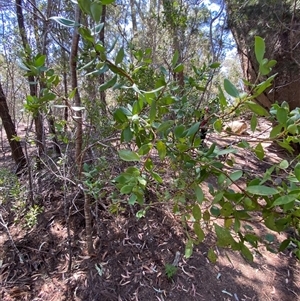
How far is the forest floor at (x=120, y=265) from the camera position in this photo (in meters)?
1.41

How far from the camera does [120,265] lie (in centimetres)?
154

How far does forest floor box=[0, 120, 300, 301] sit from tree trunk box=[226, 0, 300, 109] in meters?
3.12

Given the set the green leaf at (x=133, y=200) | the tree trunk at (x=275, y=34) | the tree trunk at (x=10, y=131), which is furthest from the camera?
the tree trunk at (x=275, y=34)

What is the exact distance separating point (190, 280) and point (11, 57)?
303cm

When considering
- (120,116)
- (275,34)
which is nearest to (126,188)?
(120,116)

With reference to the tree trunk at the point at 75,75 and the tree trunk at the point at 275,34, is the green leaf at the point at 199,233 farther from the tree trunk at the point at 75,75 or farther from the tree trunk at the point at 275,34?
the tree trunk at the point at 275,34

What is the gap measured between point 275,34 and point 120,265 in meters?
4.47

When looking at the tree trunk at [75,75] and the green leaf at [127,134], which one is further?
the tree trunk at [75,75]

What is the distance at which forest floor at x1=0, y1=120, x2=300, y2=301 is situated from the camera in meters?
1.41

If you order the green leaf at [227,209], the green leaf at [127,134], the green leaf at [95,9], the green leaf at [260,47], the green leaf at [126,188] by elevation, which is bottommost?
the green leaf at [227,209]

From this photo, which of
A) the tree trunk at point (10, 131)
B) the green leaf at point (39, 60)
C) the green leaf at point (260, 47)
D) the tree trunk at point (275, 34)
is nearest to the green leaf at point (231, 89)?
the green leaf at point (260, 47)

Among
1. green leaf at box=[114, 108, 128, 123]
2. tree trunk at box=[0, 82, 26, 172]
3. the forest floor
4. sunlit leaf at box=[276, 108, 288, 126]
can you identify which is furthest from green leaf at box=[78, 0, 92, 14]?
tree trunk at box=[0, 82, 26, 172]

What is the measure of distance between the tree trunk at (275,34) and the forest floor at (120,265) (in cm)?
312

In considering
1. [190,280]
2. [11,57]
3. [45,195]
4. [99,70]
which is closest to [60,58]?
[11,57]
